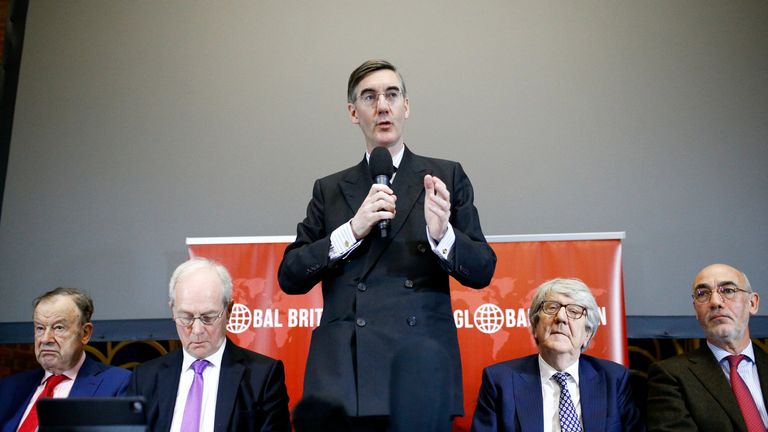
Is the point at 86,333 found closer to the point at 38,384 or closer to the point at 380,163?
the point at 38,384

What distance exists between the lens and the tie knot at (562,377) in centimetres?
288

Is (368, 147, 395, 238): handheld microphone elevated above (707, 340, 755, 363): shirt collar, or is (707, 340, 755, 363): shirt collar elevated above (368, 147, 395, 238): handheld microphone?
(368, 147, 395, 238): handheld microphone

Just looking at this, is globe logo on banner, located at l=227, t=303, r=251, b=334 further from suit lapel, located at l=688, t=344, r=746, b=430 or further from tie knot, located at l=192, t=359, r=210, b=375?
suit lapel, located at l=688, t=344, r=746, b=430

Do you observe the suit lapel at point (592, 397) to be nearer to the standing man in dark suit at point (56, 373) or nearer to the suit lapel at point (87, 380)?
the standing man in dark suit at point (56, 373)

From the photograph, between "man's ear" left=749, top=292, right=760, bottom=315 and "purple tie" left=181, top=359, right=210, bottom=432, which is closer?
"purple tie" left=181, top=359, right=210, bottom=432

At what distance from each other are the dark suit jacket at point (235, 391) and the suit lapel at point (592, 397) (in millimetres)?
1085

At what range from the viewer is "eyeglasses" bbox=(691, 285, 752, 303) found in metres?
3.21

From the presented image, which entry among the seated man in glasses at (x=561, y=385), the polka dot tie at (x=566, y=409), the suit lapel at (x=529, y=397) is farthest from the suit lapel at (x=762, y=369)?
the suit lapel at (x=529, y=397)

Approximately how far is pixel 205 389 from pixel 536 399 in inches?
47.8

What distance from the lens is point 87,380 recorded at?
304cm

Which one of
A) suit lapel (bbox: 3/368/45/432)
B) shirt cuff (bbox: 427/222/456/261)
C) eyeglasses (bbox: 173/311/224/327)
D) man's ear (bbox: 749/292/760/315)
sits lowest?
suit lapel (bbox: 3/368/45/432)

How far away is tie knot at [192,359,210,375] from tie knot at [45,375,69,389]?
0.75m

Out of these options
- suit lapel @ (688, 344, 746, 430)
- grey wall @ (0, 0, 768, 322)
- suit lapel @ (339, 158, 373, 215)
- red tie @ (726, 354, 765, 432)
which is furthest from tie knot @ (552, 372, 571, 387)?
grey wall @ (0, 0, 768, 322)

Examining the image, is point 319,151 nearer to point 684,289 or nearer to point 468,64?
point 468,64
